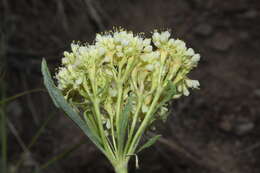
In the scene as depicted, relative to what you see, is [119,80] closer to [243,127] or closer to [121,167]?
[121,167]

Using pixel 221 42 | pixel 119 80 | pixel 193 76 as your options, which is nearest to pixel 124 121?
pixel 119 80

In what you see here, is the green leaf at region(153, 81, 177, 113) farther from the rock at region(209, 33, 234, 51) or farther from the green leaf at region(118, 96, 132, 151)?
the rock at region(209, 33, 234, 51)

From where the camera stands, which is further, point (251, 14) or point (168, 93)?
point (251, 14)

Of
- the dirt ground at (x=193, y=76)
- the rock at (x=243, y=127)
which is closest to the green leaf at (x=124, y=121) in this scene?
the dirt ground at (x=193, y=76)

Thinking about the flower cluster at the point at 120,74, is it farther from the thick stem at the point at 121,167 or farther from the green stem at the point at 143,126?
the thick stem at the point at 121,167

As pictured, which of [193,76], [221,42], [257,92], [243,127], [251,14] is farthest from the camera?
[251,14]

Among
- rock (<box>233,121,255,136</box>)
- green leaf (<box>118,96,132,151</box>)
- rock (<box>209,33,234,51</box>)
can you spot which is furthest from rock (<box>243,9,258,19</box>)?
green leaf (<box>118,96,132,151</box>)

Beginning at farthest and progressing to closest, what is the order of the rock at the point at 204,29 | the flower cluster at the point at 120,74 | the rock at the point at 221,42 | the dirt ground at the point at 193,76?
the rock at the point at 204,29 → the rock at the point at 221,42 → the dirt ground at the point at 193,76 → the flower cluster at the point at 120,74
